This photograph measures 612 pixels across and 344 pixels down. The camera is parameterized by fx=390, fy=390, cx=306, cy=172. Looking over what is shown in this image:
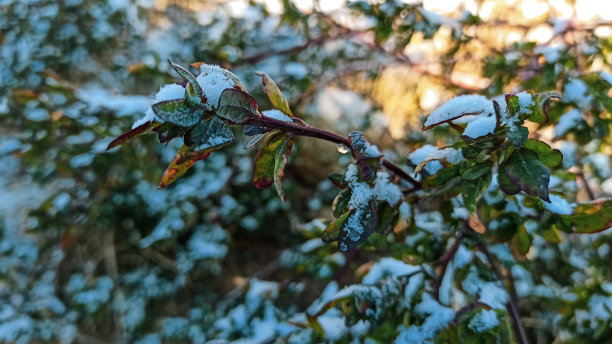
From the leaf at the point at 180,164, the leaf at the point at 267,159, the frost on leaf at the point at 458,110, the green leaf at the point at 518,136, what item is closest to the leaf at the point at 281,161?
the leaf at the point at 267,159

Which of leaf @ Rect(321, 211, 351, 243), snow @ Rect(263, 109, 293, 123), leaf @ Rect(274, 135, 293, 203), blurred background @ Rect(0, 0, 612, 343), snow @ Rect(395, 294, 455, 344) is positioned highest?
snow @ Rect(263, 109, 293, 123)

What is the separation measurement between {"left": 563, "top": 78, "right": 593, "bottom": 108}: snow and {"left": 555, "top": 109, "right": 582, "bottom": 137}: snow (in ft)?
0.09

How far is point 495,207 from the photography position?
0.94m

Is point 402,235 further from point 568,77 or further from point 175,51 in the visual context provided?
point 175,51

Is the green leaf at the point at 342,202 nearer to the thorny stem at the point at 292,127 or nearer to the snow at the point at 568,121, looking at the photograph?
the thorny stem at the point at 292,127

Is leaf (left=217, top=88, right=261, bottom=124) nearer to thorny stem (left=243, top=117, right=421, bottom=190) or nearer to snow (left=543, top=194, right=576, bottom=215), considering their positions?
thorny stem (left=243, top=117, right=421, bottom=190)

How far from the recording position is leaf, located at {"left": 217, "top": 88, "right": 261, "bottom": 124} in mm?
547

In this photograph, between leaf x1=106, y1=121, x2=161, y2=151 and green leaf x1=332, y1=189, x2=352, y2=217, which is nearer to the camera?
leaf x1=106, y1=121, x2=161, y2=151

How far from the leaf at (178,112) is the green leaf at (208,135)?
2 cm

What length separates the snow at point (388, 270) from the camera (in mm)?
1005

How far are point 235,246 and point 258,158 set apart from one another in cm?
216

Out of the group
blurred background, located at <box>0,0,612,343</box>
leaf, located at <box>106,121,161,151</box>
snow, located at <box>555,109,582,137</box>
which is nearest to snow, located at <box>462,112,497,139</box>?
leaf, located at <box>106,121,161,151</box>

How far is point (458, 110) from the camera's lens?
61 centimetres

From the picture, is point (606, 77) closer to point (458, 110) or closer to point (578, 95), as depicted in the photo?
point (578, 95)
